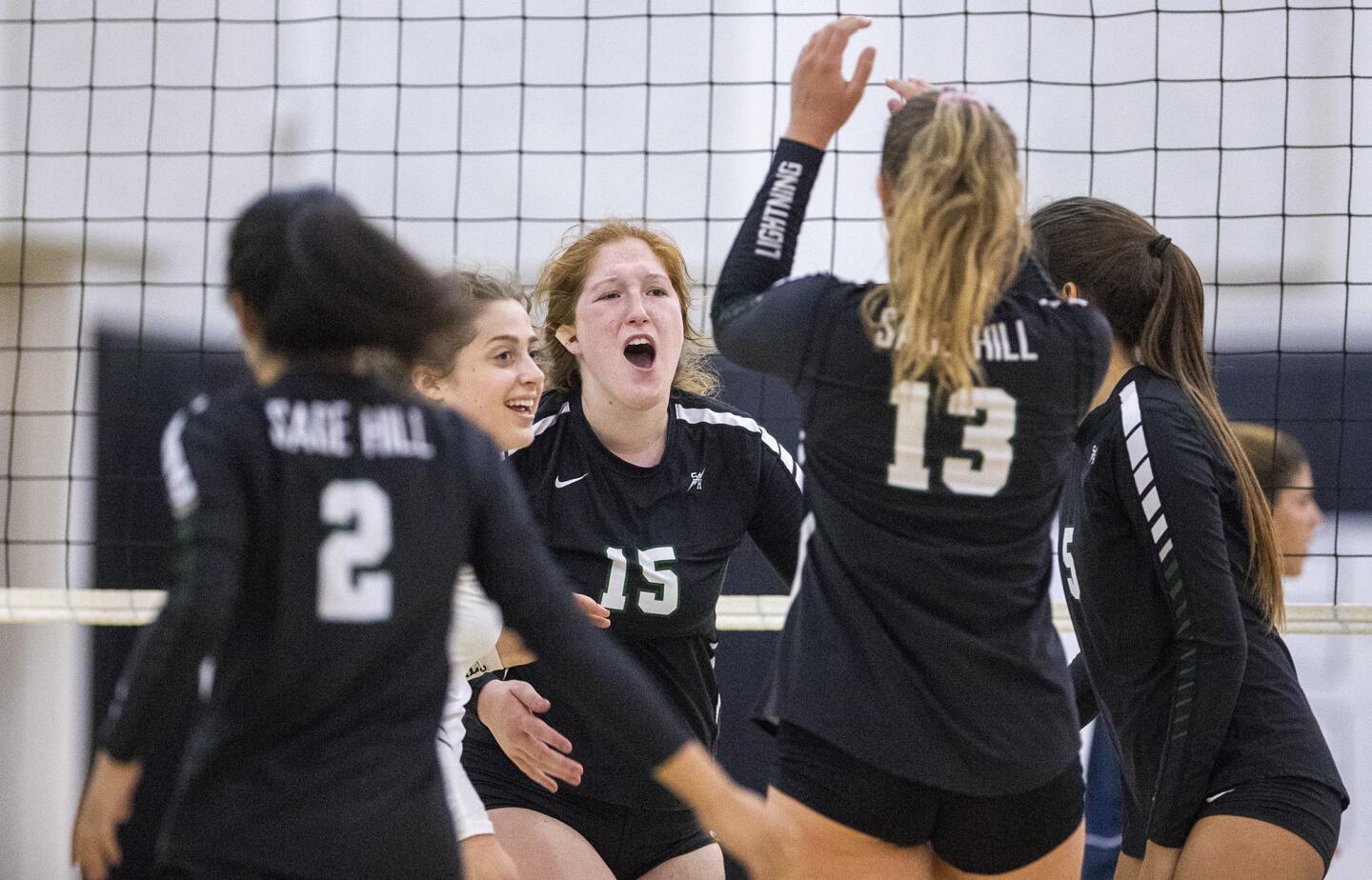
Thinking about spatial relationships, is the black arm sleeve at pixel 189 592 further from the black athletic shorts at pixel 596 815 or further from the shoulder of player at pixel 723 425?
the shoulder of player at pixel 723 425

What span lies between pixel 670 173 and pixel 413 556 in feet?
17.1

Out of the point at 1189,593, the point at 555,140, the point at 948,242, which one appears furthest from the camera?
the point at 555,140

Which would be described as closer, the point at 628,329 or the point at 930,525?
the point at 930,525

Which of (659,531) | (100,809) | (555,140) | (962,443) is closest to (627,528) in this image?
(659,531)

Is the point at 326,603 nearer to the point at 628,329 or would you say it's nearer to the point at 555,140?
the point at 628,329

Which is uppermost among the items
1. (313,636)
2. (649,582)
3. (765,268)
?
(765,268)

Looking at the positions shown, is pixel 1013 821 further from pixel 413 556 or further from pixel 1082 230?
pixel 1082 230

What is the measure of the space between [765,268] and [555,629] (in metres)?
0.57

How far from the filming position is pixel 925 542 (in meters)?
1.67

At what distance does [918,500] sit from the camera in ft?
5.45

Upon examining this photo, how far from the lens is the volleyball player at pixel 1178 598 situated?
6.68 feet

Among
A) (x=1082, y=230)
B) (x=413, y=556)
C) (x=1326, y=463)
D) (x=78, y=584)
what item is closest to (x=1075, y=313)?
(x=1082, y=230)

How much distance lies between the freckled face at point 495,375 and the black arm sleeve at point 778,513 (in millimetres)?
434

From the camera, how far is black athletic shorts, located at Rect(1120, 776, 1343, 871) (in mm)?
2051
